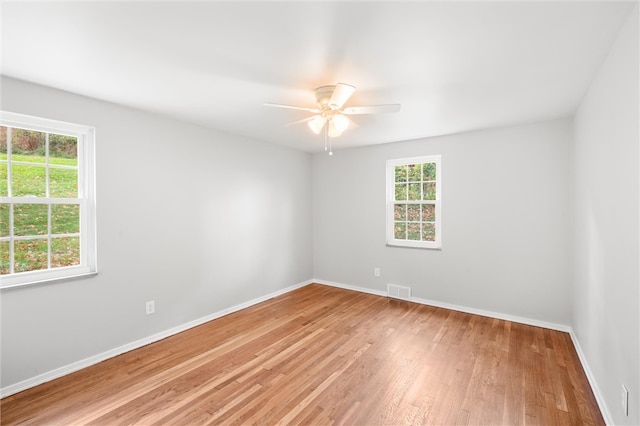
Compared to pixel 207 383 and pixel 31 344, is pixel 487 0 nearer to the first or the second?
pixel 207 383

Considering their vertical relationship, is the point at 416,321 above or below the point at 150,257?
below

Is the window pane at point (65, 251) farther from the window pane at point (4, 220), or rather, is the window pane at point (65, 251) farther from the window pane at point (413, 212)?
the window pane at point (413, 212)

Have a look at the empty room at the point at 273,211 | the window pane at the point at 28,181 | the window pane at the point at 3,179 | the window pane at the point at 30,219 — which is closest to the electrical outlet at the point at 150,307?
the empty room at the point at 273,211

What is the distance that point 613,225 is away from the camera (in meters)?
1.83

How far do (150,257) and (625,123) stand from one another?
3.89m

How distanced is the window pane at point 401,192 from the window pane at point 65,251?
13.0 ft

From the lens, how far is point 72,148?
2.66 m

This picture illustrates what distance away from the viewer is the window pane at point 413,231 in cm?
441

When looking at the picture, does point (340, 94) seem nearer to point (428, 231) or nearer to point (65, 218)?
point (65, 218)

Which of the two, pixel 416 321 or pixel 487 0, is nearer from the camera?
pixel 487 0

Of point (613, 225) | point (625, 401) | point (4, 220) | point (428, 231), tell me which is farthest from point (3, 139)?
point (428, 231)

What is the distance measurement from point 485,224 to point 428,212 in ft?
2.49

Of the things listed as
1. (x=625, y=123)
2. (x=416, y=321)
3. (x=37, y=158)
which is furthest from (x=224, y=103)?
(x=416, y=321)

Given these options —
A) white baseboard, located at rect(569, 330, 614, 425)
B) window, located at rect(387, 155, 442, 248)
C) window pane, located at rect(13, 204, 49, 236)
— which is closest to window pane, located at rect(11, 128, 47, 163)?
window pane, located at rect(13, 204, 49, 236)
